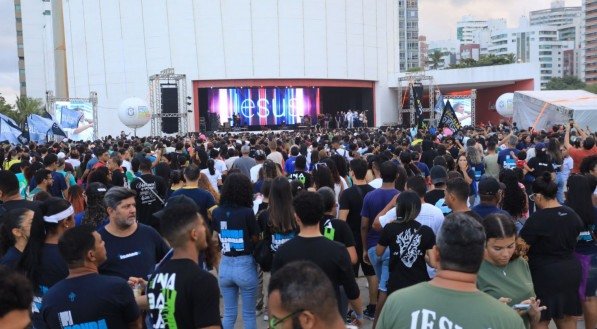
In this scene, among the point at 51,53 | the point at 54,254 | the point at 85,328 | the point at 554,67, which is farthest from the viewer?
the point at 554,67

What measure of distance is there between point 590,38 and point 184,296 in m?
173

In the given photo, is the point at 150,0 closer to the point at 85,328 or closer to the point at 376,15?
the point at 376,15

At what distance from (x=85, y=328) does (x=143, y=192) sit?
482 centimetres

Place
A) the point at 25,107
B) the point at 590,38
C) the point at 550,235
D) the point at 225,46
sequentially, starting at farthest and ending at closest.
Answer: the point at 590,38, the point at 25,107, the point at 225,46, the point at 550,235

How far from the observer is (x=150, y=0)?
43.2 metres

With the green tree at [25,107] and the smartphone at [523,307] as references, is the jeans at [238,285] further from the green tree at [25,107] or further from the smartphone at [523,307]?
the green tree at [25,107]

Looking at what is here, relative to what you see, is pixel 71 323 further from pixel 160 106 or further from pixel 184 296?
pixel 160 106

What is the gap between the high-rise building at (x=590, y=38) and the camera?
498 ft

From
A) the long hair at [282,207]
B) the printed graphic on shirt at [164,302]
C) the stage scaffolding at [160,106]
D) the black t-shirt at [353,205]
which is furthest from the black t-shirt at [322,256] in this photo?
the stage scaffolding at [160,106]

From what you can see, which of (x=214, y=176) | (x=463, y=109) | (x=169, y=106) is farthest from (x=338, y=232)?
(x=463, y=109)

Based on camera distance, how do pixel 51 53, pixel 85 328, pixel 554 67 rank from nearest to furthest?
pixel 85 328, pixel 51 53, pixel 554 67

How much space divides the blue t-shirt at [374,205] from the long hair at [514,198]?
46.3 inches

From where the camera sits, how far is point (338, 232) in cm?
520

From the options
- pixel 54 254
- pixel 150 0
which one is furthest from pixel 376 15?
pixel 54 254
